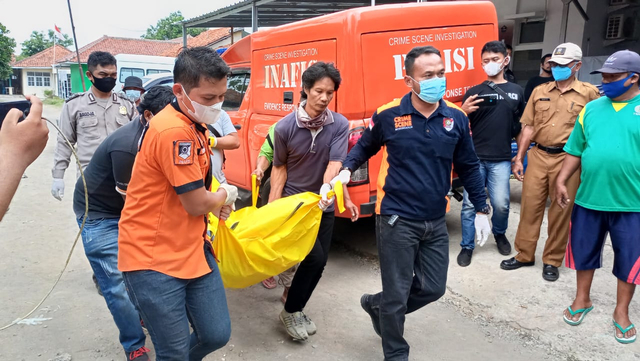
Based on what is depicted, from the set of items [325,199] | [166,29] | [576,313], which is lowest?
[576,313]

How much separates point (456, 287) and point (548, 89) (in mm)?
1939

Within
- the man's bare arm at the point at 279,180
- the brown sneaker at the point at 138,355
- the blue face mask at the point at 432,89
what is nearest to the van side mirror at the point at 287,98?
the man's bare arm at the point at 279,180

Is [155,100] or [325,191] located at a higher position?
[155,100]

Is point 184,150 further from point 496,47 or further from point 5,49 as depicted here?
point 5,49

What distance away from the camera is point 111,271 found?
299 centimetres

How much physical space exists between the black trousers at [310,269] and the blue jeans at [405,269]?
525 millimetres

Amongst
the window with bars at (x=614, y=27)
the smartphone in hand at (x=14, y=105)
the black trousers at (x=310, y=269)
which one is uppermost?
the window with bars at (x=614, y=27)

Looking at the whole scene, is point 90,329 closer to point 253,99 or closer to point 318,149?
point 318,149

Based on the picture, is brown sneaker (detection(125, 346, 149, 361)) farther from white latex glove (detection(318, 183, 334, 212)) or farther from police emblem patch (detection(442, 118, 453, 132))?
police emblem patch (detection(442, 118, 453, 132))

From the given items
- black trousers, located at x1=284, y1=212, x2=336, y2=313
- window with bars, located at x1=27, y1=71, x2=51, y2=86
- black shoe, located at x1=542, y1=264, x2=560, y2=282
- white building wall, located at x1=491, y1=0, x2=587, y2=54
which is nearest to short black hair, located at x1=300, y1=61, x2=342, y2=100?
black trousers, located at x1=284, y1=212, x2=336, y2=313

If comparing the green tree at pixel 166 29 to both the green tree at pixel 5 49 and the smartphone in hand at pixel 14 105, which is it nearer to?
the green tree at pixel 5 49

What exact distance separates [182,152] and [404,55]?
2.69 metres

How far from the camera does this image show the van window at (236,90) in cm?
577

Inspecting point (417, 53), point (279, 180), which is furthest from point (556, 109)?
point (279, 180)
